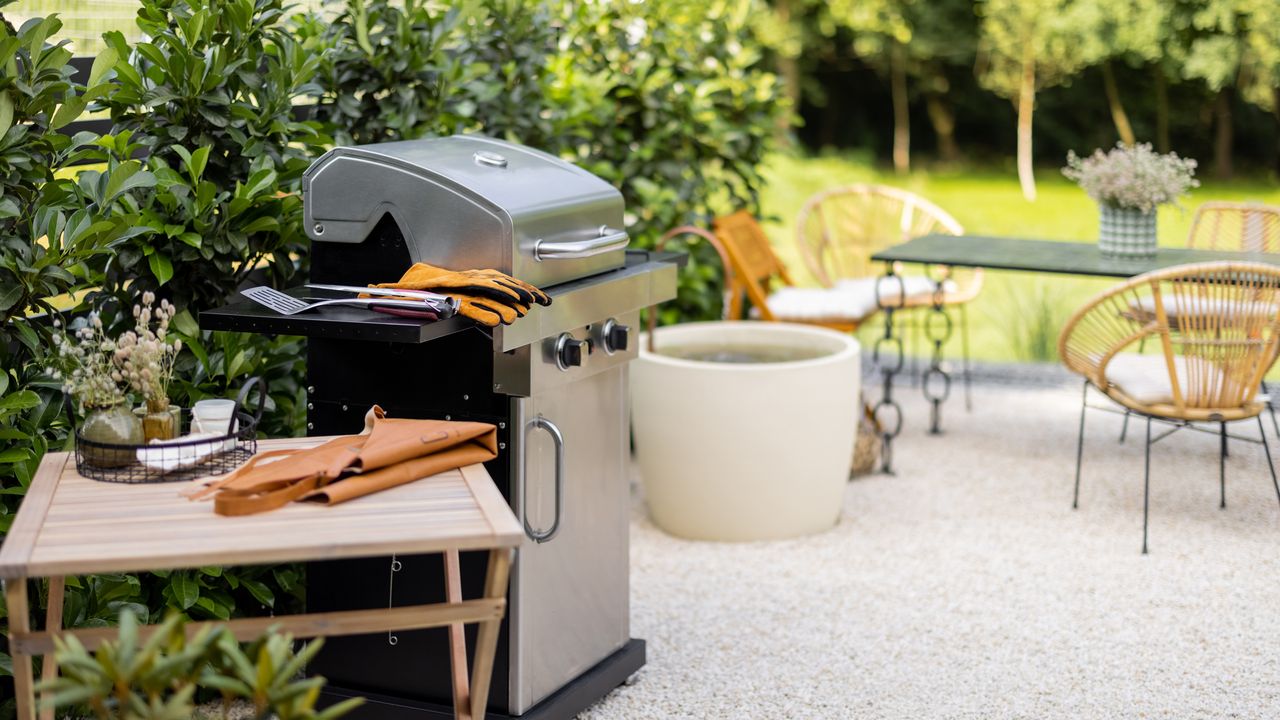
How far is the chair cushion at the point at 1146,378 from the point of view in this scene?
4.18m

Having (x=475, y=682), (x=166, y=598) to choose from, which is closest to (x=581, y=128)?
(x=166, y=598)

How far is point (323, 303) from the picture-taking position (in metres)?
2.57

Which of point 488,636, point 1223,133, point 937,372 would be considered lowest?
point 937,372

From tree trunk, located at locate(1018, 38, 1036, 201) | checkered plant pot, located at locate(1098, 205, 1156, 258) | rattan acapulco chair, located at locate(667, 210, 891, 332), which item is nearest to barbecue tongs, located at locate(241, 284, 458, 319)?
rattan acapulco chair, located at locate(667, 210, 891, 332)

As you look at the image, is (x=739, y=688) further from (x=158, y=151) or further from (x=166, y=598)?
(x=158, y=151)

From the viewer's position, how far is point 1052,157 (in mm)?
9180

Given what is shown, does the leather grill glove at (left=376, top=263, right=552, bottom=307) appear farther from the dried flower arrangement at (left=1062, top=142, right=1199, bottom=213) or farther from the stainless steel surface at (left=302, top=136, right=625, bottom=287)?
the dried flower arrangement at (left=1062, top=142, right=1199, bottom=213)

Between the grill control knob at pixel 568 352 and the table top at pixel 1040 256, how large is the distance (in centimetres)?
232

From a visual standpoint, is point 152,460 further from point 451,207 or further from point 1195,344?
point 1195,344

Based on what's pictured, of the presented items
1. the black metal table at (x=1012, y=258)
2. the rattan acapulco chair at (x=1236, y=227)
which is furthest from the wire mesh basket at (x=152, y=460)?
the rattan acapulco chair at (x=1236, y=227)

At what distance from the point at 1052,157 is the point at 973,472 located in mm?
4688

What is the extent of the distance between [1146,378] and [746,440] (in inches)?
50.9

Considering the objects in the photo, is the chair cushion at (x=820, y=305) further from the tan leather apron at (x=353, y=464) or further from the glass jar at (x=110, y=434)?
the glass jar at (x=110, y=434)

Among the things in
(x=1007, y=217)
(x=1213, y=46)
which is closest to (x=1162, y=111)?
(x=1213, y=46)
